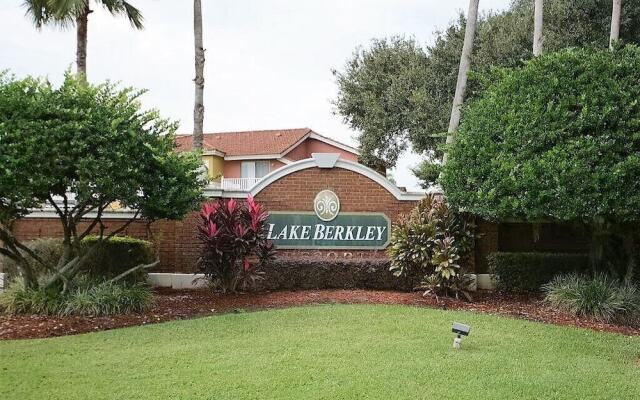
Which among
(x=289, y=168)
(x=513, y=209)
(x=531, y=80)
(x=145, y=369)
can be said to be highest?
(x=531, y=80)

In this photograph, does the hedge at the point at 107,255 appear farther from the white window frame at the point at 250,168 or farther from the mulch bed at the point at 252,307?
the white window frame at the point at 250,168

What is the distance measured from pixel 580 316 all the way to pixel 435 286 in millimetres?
2692

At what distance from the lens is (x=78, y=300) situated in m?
10.5

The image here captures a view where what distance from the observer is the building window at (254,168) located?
38.4m

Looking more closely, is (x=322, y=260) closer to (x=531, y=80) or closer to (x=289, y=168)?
(x=289, y=168)

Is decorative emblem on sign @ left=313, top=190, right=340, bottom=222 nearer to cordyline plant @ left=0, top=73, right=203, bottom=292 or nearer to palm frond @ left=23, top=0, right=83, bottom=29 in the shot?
cordyline plant @ left=0, top=73, right=203, bottom=292

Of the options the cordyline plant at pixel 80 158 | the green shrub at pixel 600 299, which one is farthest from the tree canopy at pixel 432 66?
the cordyline plant at pixel 80 158

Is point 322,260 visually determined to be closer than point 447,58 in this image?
Yes

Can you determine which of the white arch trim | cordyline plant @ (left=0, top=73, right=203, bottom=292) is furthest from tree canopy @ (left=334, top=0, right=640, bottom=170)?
cordyline plant @ (left=0, top=73, right=203, bottom=292)

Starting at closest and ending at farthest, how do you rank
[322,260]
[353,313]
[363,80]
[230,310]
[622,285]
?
[353,313], [230,310], [622,285], [322,260], [363,80]

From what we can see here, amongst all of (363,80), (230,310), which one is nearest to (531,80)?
(230,310)

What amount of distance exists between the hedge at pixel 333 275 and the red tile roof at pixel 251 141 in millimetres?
24687

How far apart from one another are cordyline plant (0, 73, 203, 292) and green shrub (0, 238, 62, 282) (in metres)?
0.75

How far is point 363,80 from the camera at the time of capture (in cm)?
2689
